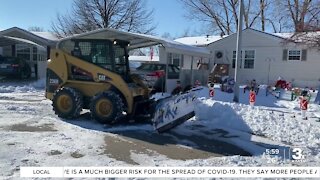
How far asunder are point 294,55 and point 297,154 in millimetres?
18049

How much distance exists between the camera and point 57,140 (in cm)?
768

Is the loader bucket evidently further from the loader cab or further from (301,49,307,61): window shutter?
(301,49,307,61): window shutter

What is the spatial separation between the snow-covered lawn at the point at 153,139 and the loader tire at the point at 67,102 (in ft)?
0.89

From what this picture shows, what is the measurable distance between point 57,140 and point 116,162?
201 cm

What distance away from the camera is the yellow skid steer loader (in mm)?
9578

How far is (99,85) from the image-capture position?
391 inches

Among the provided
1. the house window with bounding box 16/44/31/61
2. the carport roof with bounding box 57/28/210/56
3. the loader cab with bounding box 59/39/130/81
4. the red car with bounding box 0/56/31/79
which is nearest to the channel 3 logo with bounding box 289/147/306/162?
the loader cab with bounding box 59/39/130/81

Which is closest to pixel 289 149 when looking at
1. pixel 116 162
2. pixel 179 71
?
pixel 116 162

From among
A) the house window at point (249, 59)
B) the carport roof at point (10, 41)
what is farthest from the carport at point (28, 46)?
the house window at point (249, 59)

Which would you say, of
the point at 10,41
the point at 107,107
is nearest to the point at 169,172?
the point at 107,107

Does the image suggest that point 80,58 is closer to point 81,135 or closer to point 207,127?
point 81,135

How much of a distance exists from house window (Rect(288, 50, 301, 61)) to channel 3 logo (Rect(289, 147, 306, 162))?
17.4 meters

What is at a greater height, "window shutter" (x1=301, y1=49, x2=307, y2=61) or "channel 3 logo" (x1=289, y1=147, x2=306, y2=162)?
"window shutter" (x1=301, y1=49, x2=307, y2=61)

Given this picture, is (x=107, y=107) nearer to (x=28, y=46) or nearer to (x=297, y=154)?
(x=297, y=154)
